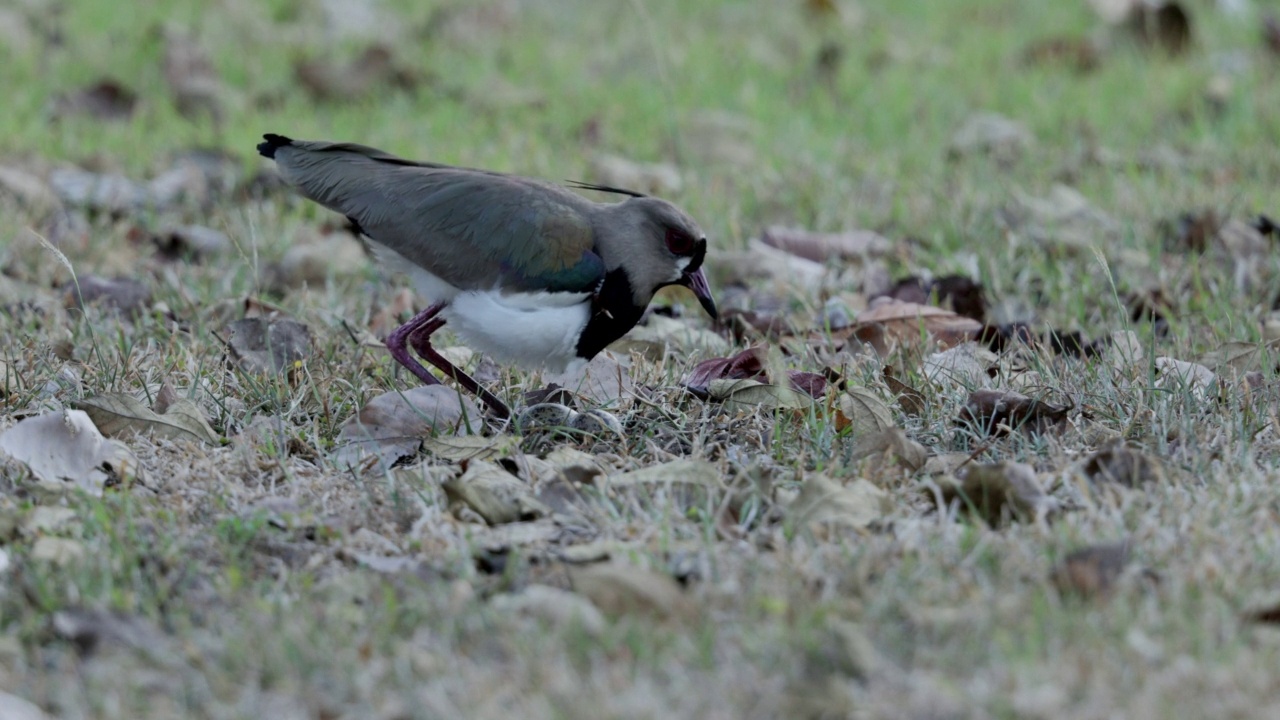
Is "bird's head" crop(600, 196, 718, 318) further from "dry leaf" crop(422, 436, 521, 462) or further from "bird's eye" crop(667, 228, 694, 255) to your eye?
"dry leaf" crop(422, 436, 521, 462)

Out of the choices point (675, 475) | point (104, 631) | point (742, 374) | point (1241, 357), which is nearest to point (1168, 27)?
point (1241, 357)

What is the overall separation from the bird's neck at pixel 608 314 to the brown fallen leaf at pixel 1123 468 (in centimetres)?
109

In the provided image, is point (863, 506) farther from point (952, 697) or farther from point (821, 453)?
point (952, 697)

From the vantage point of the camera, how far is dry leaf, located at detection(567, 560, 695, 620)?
2.41 meters

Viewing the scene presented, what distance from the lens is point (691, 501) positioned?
9.57 ft

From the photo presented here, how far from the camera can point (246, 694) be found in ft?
7.32

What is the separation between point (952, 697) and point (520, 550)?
0.87 metres

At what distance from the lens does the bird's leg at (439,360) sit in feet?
11.4

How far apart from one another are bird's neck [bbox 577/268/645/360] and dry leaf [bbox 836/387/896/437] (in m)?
0.54

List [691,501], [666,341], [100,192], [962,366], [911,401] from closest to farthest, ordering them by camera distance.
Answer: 1. [691,501]
2. [911,401]
3. [962,366]
4. [666,341]
5. [100,192]

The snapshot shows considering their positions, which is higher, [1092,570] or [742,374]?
[1092,570]

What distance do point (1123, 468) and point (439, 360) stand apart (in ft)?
5.27

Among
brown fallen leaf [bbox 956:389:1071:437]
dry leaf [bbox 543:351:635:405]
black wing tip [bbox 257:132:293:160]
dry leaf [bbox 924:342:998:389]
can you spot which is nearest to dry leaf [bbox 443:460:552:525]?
dry leaf [bbox 543:351:635:405]

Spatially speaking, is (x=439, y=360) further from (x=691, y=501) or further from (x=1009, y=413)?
(x=1009, y=413)
